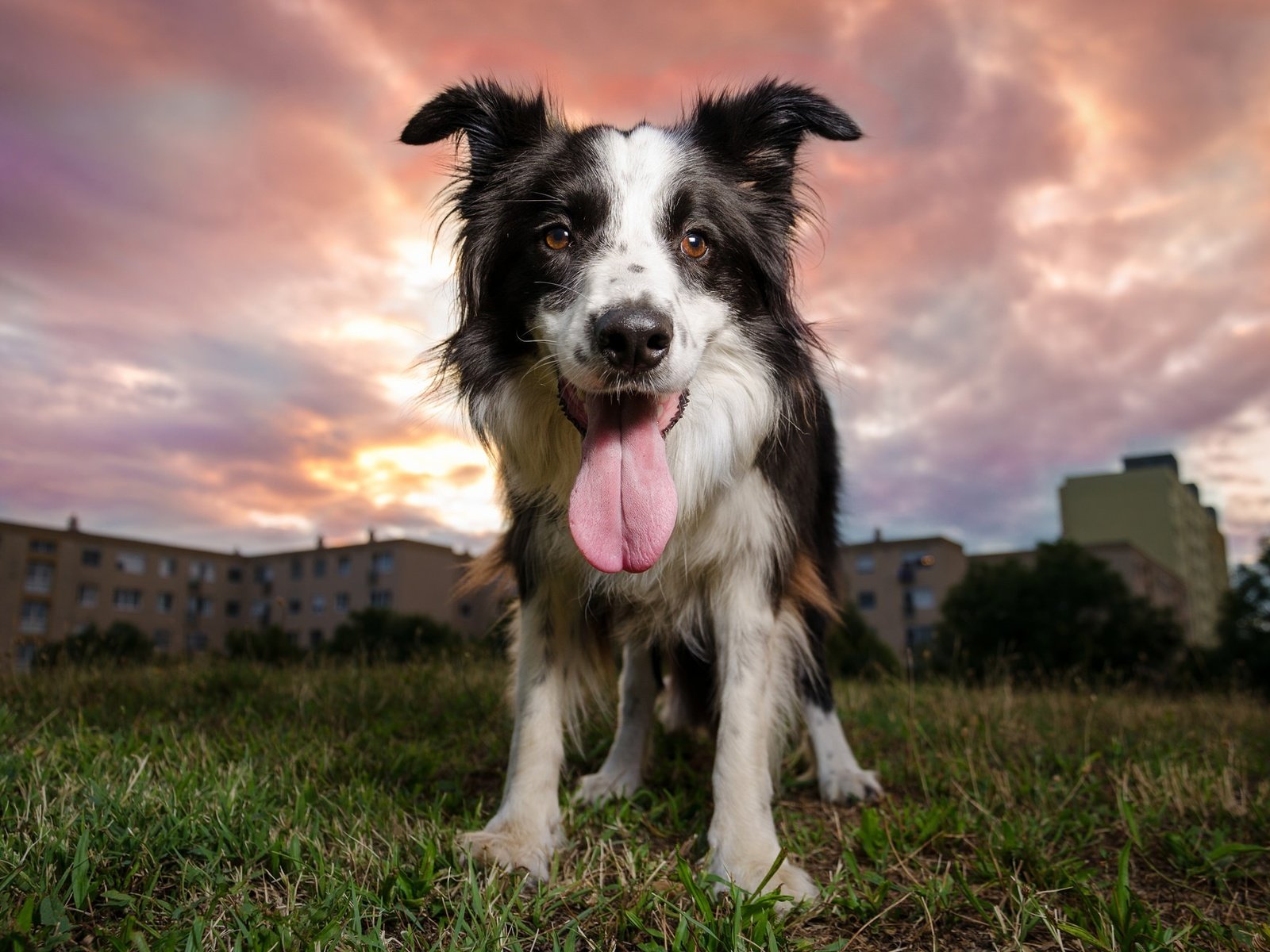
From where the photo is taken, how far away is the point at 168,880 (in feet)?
8.59

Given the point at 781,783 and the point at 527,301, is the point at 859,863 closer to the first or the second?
the point at 781,783

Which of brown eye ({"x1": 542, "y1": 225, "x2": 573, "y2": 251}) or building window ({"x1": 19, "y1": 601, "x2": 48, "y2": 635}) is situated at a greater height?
building window ({"x1": 19, "y1": 601, "x2": 48, "y2": 635})

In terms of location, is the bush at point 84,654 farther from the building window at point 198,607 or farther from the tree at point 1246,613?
the building window at point 198,607

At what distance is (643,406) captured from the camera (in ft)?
9.57

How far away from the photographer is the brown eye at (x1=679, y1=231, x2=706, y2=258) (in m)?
3.10

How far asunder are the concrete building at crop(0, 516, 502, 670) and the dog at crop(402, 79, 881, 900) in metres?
53.8

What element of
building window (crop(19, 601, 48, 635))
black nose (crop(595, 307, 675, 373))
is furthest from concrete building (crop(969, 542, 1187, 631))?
building window (crop(19, 601, 48, 635))

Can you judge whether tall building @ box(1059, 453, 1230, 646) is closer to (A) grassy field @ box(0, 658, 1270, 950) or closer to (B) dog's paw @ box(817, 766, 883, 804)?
(A) grassy field @ box(0, 658, 1270, 950)

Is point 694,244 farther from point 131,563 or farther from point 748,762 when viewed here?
point 131,563

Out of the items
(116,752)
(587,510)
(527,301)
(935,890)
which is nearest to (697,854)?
(935,890)

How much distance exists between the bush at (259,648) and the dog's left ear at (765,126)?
6430 millimetres

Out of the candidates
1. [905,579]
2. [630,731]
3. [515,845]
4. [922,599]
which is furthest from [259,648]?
[922,599]

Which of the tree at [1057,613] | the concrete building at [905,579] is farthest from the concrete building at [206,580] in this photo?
the tree at [1057,613]

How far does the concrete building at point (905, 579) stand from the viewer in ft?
201
